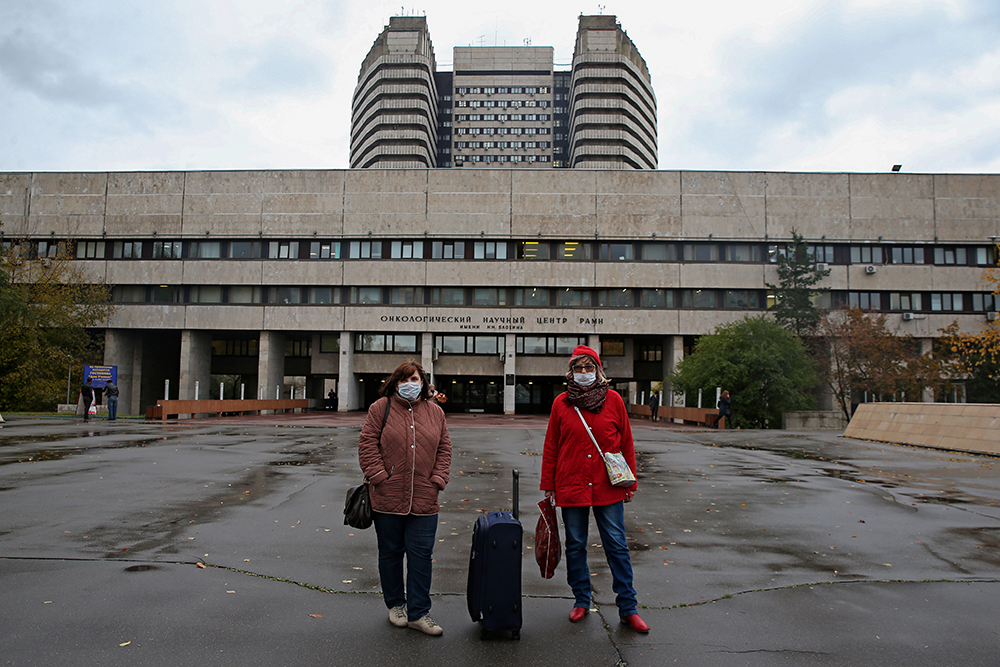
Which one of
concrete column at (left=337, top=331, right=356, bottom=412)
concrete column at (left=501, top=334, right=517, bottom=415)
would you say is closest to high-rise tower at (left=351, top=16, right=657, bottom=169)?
concrete column at (left=501, top=334, right=517, bottom=415)

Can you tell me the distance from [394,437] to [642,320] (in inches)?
1690

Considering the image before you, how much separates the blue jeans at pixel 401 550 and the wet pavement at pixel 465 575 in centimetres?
22

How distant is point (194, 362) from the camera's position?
1871 inches

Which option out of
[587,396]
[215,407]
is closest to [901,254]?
[215,407]

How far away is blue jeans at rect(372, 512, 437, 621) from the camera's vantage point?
4.46 metres

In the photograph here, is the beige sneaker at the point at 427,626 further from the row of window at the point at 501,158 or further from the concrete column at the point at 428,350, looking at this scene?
the row of window at the point at 501,158

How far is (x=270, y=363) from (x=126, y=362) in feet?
37.9

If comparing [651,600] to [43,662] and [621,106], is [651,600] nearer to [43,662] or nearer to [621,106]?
[43,662]

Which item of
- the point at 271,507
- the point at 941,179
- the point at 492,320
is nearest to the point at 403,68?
the point at 492,320

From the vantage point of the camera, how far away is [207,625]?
430cm

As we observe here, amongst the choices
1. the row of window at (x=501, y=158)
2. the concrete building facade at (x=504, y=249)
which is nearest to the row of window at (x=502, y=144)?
the row of window at (x=501, y=158)

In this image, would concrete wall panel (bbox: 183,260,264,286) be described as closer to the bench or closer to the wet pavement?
the bench

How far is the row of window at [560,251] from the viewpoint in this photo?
46281mm

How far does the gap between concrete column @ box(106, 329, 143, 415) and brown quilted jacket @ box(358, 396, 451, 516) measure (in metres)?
49.9
